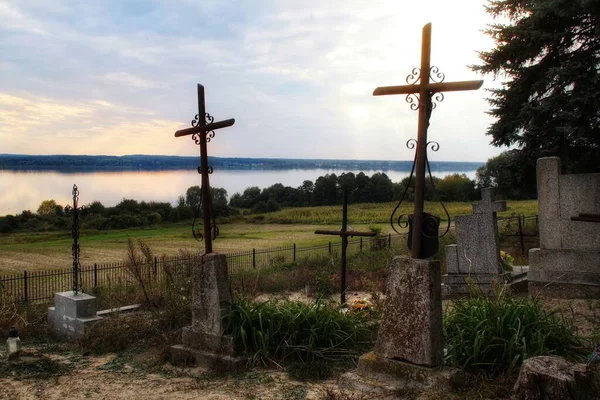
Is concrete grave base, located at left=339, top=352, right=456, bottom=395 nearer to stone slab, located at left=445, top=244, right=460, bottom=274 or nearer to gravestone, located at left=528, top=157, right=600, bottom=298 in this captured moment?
gravestone, located at left=528, top=157, right=600, bottom=298

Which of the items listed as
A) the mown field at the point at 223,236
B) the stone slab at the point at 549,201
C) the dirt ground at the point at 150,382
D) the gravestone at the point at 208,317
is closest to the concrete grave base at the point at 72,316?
the dirt ground at the point at 150,382

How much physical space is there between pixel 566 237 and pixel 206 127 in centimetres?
734

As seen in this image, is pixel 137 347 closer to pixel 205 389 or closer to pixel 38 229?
pixel 205 389

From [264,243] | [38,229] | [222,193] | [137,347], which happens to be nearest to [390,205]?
[264,243]

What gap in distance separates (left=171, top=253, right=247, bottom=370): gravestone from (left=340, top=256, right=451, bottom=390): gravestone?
2304 mm

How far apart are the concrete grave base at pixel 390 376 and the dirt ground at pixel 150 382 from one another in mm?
106

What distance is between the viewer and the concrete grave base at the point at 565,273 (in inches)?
415

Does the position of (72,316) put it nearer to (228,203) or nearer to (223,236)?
(223,236)

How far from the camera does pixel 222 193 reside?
2203 inches

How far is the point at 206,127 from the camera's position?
26.0 feet

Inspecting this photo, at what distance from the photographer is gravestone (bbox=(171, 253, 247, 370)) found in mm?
7355

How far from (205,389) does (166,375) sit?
3.26 feet

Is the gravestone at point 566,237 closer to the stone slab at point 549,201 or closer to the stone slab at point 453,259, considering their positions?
the stone slab at point 549,201

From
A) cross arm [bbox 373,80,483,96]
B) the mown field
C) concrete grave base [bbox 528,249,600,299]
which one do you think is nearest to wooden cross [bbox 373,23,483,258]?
cross arm [bbox 373,80,483,96]
